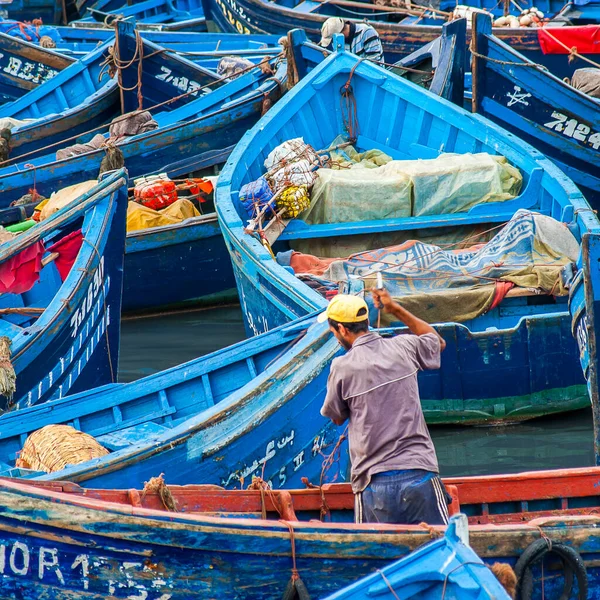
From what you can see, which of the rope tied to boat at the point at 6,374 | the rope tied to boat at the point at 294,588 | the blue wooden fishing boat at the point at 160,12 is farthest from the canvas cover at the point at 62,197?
the blue wooden fishing boat at the point at 160,12

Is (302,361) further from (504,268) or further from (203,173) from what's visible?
(203,173)

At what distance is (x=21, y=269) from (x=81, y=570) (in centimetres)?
345

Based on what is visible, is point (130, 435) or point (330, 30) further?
point (330, 30)

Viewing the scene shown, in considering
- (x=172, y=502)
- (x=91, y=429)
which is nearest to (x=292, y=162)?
(x=91, y=429)

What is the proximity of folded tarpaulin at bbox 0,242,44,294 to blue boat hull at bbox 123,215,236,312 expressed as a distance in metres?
2.95

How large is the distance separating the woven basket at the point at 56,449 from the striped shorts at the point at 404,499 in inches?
62.6

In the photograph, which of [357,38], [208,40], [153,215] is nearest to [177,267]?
[153,215]

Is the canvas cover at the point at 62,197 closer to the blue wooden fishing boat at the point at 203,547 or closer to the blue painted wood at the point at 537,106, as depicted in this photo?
the blue painted wood at the point at 537,106

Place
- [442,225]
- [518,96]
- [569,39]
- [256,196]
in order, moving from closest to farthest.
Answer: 1. [256,196]
2. [442,225]
3. [518,96]
4. [569,39]

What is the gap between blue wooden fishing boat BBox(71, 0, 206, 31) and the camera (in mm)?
20984

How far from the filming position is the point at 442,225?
8.91 meters

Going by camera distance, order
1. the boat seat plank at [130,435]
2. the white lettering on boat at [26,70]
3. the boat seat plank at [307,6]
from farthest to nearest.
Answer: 1. the boat seat plank at [307,6]
2. the white lettering on boat at [26,70]
3. the boat seat plank at [130,435]

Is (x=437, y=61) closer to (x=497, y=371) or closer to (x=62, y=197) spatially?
(x=62, y=197)

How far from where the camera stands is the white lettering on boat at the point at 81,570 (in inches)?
159
